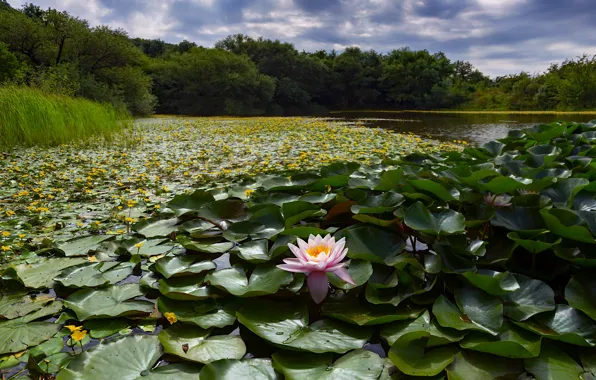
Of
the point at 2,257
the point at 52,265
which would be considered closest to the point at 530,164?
the point at 52,265

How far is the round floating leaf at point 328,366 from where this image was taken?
74 centimetres

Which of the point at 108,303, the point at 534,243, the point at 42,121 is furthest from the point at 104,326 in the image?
the point at 42,121

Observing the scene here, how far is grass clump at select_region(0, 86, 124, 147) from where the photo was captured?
4.42 metres

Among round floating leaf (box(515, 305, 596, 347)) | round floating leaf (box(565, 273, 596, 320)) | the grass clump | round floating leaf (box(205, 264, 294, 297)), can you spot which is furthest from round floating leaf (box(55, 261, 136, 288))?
the grass clump

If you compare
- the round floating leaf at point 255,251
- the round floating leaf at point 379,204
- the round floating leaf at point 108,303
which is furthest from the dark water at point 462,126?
the round floating leaf at point 108,303

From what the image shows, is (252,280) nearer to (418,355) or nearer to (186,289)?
(186,289)

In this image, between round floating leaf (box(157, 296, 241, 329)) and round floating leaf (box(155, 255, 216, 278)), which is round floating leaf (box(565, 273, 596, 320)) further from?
round floating leaf (box(155, 255, 216, 278))

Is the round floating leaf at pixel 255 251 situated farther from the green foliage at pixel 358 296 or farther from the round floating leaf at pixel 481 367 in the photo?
the round floating leaf at pixel 481 367

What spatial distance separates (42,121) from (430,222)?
5219 millimetres

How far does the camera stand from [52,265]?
1.32 meters

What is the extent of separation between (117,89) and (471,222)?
16859 millimetres

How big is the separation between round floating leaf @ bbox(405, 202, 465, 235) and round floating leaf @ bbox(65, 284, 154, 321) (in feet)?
2.72

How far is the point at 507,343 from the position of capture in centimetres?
73

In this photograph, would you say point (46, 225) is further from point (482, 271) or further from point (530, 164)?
point (530, 164)
